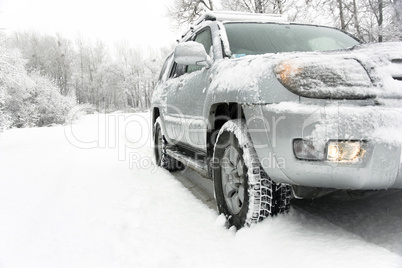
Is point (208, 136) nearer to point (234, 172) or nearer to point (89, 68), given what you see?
point (234, 172)

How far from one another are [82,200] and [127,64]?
6174cm

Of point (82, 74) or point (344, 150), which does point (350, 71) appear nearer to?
point (344, 150)

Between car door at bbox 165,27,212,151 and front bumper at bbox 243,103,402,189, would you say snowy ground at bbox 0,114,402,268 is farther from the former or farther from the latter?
car door at bbox 165,27,212,151

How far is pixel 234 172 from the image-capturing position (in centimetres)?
232

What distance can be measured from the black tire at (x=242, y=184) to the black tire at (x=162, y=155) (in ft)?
7.04

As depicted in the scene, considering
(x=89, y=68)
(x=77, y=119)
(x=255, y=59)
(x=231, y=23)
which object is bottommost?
(x=77, y=119)

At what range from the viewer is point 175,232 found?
239cm

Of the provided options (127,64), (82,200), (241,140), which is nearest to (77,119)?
(82,200)

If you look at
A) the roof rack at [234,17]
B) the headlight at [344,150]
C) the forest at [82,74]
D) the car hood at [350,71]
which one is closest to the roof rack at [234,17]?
the roof rack at [234,17]

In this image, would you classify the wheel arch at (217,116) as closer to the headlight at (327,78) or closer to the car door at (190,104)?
the car door at (190,104)

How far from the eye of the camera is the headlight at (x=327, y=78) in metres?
1.64

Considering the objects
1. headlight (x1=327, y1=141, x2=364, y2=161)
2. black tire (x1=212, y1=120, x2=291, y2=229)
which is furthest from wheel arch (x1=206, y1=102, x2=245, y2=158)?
headlight (x1=327, y1=141, x2=364, y2=161)

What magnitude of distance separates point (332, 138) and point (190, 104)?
69.9 inches

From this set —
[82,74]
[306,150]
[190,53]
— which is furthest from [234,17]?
[82,74]
